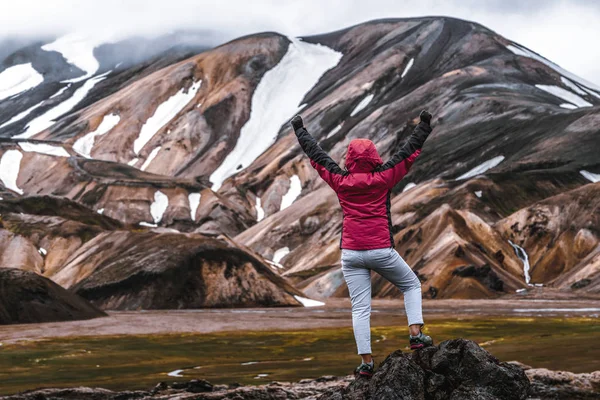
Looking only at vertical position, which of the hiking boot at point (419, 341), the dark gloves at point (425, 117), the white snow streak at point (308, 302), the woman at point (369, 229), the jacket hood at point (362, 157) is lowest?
the hiking boot at point (419, 341)

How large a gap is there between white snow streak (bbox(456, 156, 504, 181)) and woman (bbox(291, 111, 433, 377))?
147670 millimetres

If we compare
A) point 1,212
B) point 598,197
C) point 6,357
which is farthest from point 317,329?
point 1,212

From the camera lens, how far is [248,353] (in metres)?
40.8

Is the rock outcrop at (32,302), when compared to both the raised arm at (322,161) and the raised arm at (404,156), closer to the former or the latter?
the raised arm at (322,161)

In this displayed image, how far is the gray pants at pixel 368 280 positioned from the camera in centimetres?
1380

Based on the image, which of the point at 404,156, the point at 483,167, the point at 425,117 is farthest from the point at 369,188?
the point at 483,167

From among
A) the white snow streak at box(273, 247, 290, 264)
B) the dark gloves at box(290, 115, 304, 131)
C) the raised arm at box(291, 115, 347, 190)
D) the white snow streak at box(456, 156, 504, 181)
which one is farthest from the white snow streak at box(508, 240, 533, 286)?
the raised arm at box(291, 115, 347, 190)

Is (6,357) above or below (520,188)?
below

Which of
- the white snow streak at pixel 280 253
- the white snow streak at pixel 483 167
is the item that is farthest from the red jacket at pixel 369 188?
the white snow streak at pixel 280 253

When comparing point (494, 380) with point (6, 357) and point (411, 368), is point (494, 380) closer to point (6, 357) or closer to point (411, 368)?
point (411, 368)

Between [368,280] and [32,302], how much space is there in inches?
2409

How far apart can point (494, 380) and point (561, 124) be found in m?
148

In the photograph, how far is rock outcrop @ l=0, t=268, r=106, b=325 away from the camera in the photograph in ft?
229

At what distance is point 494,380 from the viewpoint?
44.7 ft
